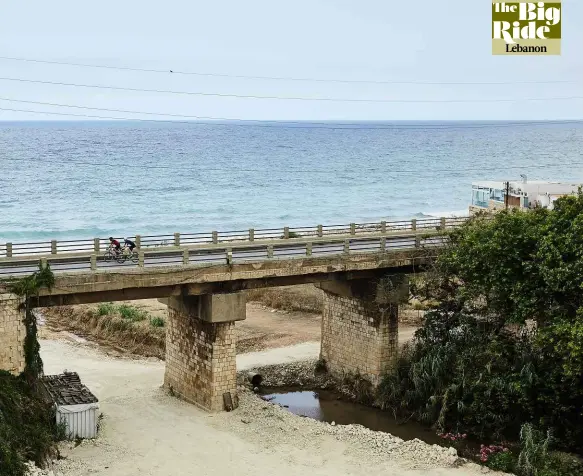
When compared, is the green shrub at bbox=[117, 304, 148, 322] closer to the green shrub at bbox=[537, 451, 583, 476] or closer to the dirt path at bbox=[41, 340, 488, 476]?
the dirt path at bbox=[41, 340, 488, 476]

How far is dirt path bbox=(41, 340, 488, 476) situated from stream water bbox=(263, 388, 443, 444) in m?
1.78

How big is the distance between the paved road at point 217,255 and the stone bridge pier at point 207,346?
168cm

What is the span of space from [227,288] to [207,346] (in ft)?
7.89

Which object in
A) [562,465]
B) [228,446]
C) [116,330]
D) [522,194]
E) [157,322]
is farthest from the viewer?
[522,194]

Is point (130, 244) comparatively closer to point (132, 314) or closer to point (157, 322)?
point (157, 322)

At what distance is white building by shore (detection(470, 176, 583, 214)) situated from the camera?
4953cm

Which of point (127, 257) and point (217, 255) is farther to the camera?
point (217, 255)

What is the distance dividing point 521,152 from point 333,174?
71736 mm

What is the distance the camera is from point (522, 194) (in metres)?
50.7

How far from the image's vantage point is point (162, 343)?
4588 centimetres

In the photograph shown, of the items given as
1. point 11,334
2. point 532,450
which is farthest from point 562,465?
point 11,334

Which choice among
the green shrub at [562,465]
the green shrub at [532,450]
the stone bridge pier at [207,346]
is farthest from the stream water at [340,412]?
the green shrub at [562,465]

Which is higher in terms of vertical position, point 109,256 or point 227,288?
point 109,256
